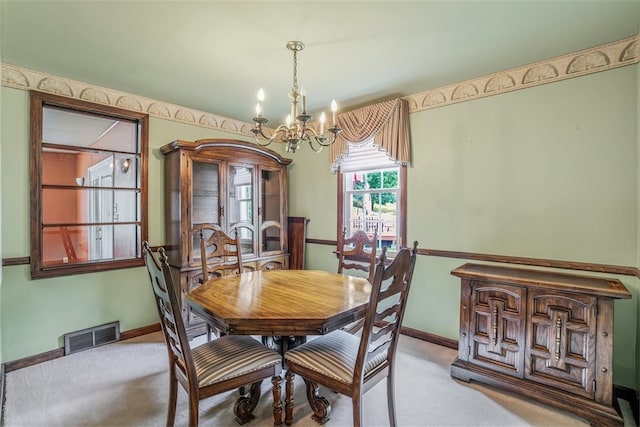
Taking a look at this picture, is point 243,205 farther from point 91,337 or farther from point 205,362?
point 205,362

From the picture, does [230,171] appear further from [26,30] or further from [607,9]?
[607,9]

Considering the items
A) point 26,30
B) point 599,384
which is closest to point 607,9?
point 599,384

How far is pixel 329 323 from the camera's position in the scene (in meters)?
1.58

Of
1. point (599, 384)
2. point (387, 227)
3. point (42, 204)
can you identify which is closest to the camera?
point (599, 384)

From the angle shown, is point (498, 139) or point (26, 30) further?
point (498, 139)

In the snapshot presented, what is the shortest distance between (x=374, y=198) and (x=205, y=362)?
7.96ft

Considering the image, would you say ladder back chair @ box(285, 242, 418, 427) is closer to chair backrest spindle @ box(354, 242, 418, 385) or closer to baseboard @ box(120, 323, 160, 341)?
chair backrest spindle @ box(354, 242, 418, 385)

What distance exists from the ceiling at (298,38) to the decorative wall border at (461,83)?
86 millimetres

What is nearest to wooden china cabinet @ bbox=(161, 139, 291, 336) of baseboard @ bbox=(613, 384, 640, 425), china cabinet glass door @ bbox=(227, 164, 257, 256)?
china cabinet glass door @ bbox=(227, 164, 257, 256)

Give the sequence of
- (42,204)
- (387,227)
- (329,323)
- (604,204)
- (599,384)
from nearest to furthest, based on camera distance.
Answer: (329,323), (599,384), (604,204), (42,204), (387,227)

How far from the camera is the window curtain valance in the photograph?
10.0 feet

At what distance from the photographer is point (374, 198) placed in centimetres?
347

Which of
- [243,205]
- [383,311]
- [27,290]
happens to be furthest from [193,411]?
[243,205]

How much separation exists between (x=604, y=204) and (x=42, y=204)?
14.7 feet
